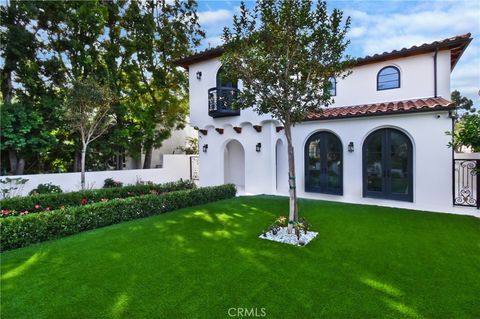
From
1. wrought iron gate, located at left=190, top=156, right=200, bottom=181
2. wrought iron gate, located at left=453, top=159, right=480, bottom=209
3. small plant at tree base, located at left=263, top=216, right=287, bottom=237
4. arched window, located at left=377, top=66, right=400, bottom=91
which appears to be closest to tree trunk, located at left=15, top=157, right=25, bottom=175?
wrought iron gate, located at left=190, top=156, right=200, bottom=181

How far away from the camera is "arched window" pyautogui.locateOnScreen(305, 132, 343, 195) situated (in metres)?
11.5

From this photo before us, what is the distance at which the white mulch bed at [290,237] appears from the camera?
6133mm

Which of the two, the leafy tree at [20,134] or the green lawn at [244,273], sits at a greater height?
the leafy tree at [20,134]

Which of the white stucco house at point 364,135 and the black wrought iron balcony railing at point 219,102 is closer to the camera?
the white stucco house at point 364,135

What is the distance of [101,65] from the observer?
16.2 metres

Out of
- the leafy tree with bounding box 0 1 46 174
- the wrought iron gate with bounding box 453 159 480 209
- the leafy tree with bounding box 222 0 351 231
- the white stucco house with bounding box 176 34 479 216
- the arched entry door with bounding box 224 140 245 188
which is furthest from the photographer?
the arched entry door with bounding box 224 140 245 188

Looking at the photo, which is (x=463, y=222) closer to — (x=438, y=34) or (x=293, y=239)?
(x=293, y=239)

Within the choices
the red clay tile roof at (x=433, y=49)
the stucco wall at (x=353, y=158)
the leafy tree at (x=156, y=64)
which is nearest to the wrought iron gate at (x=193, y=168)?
the leafy tree at (x=156, y=64)

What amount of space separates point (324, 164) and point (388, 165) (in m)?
2.64

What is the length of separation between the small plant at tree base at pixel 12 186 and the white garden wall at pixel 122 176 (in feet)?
0.74

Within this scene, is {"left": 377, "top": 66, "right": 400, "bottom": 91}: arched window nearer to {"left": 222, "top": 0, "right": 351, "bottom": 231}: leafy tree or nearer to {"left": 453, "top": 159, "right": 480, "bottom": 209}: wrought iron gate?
{"left": 453, "top": 159, "right": 480, "bottom": 209}: wrought iron gate

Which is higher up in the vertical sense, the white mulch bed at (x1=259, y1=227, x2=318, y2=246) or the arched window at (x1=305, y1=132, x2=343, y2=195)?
the arched window at (x1=305, y1=132, x2=343, y2=195)

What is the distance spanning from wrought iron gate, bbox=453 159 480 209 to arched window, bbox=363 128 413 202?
57.8 inches

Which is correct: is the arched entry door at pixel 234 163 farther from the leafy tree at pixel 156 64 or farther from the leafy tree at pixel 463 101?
the leafy tree at pixel 463 101
